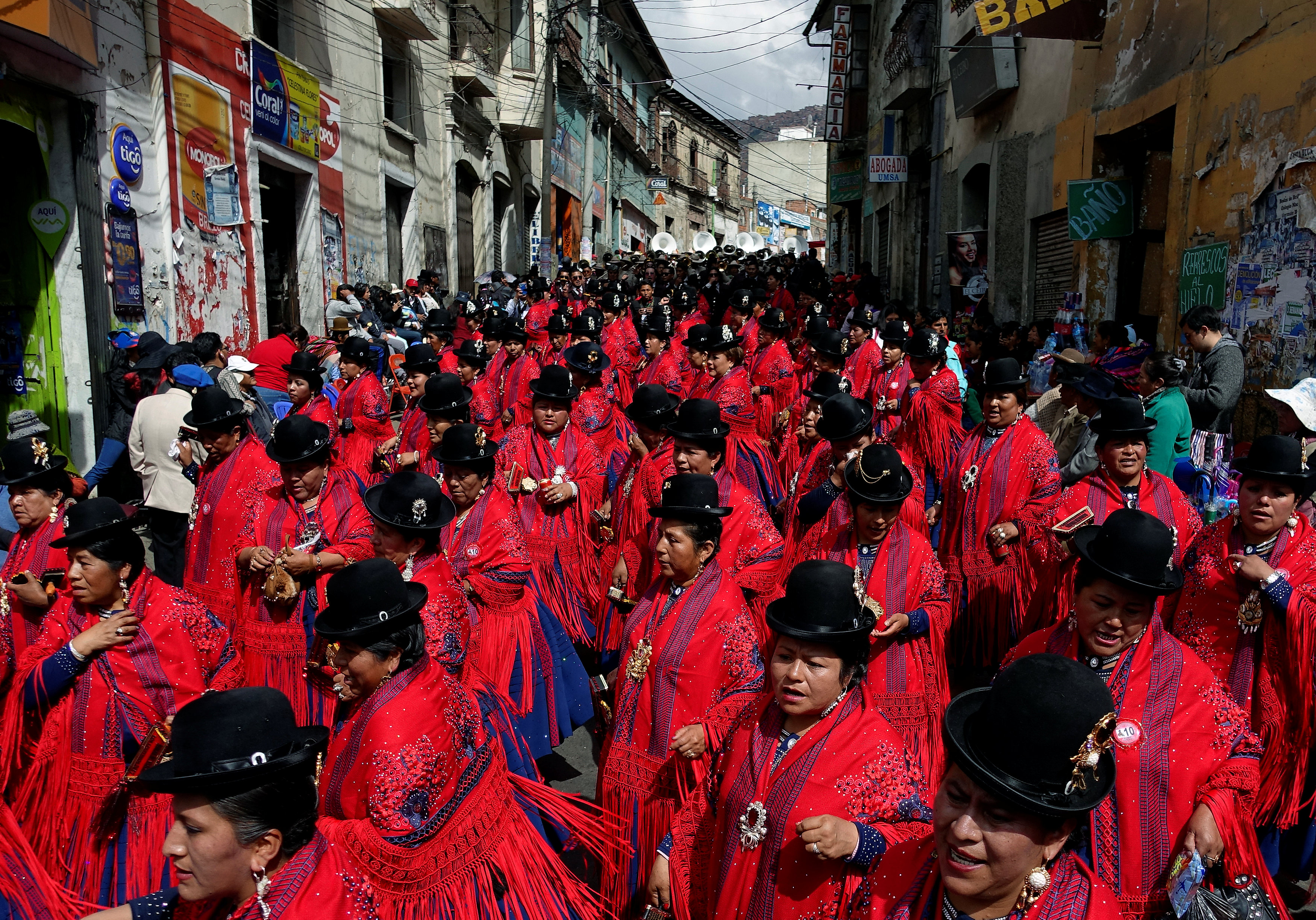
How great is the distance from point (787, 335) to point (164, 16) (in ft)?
28.7

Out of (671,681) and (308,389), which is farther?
(308,389)

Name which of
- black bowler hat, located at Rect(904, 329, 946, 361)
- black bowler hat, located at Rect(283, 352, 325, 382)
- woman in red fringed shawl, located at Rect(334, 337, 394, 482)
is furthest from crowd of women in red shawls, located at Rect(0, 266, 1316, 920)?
Result: black bowler hat, located at Rect(283, 352, 325, 382)

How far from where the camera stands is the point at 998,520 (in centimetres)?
603

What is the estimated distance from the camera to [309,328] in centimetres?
1684

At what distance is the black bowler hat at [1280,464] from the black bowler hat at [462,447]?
347cm

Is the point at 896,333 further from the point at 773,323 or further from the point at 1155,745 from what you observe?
the point at 1155,745

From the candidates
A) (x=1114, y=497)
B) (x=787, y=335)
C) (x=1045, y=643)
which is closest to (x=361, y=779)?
(x=1045, y=643)

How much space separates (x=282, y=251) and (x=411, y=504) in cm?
1404

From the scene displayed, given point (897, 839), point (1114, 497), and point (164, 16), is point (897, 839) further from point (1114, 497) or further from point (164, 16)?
point (164, 16)

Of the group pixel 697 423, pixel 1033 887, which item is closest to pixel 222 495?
pixel 697 423

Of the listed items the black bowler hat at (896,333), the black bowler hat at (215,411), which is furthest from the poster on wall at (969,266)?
the black bowler hat at (215,411)

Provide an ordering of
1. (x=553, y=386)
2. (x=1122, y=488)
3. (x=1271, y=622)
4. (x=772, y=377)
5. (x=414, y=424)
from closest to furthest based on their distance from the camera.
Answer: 1. (x=1271, y=622)
2. (x=1122, y=488)
3. (x=553, y=386)
4. (x=414, y=424)
5. (x=772, y=377)

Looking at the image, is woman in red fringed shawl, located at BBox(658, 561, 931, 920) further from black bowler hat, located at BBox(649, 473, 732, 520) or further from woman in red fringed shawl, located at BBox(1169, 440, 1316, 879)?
woman in red fringed shawl, located at BBox(1169, 440, 1316, 879)

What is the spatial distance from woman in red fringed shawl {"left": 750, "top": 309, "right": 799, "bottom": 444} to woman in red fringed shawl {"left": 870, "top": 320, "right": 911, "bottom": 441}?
92 centimetres
